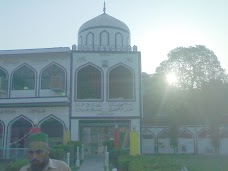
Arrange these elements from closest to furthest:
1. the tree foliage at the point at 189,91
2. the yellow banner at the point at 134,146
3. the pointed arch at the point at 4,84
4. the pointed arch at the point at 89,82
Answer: the yellow banner at the point at 134,146 < the pointed arch at the point at 89,82 < the pointed arch at the point at 4,84 < the tree foliage at the point at 189,91

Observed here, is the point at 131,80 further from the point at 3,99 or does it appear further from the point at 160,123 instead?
the point at 3,99

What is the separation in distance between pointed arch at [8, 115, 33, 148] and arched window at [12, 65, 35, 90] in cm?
216

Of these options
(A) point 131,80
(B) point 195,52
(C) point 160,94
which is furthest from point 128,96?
(B) point 195,52

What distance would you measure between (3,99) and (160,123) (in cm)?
1024

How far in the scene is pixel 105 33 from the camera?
21281 millimetres

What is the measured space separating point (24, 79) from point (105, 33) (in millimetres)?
6003

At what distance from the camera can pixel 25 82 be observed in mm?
20250

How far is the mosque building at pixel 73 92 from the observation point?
19.1 metres

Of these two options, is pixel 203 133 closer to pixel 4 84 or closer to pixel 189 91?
pixel 189 91

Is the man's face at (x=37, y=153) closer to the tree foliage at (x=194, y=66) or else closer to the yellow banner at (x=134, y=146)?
the yellow banner at (x=134, y=146)

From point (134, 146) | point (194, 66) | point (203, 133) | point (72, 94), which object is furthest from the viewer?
point (194, 66)

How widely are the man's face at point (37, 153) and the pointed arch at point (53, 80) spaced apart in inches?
655

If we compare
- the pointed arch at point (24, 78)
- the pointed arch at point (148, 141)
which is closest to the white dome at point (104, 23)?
the pointed arch at point (24, 78)

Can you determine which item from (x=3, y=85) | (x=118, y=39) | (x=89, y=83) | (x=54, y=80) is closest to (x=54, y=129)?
(x=54, y=80)
